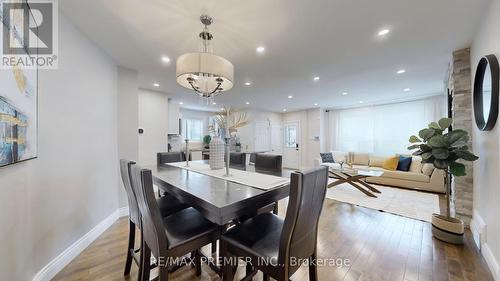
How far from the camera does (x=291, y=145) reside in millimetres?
7965

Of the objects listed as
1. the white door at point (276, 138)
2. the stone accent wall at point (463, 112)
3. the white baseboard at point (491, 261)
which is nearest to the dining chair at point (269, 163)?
the white baseboard at point (491, 261)

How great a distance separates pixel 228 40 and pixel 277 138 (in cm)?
611

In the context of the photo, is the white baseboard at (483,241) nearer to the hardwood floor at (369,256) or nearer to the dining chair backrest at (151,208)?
the hardwood floor at (369,256)

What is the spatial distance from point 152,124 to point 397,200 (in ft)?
17.6

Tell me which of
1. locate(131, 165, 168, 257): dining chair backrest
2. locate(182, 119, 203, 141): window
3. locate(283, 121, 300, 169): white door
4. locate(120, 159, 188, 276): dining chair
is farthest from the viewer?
locate(283, 121, 300, 169): white door

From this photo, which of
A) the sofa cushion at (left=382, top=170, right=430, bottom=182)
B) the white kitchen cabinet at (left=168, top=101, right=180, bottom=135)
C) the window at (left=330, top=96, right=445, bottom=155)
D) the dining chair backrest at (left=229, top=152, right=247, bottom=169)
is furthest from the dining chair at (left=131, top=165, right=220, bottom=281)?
the window at (left=330, top=96, right=445, bottom=155)

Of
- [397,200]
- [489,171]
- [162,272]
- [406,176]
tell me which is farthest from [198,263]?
[406,176]

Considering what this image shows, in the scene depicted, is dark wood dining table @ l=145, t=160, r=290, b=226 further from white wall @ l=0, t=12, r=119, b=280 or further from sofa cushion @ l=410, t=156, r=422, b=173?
sofa cushion @ l=410, t=156, r=422, b=173

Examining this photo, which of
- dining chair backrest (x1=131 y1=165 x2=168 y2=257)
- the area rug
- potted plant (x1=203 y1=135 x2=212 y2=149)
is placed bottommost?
the area rug

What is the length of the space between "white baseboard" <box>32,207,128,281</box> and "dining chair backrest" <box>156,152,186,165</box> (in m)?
1.04

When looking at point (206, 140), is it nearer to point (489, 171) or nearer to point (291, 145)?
point (291, 145)

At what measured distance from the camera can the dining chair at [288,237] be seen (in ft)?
3.16

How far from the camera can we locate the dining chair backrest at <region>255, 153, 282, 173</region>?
223 cm

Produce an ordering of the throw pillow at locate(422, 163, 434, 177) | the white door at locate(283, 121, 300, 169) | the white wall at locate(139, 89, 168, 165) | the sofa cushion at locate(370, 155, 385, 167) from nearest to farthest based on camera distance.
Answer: the white wall at locate(139, 89, 168, 165)
the throw pillow at locate(422, 163, 434, 177)
the sofa cushion at locate(370, 155, 385, 167)
the white door at locate(283, 121, 300, 169)
